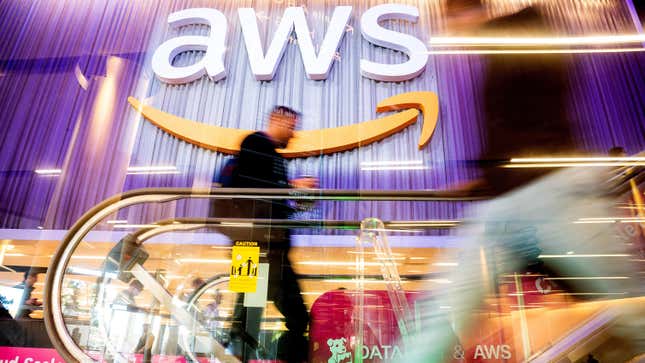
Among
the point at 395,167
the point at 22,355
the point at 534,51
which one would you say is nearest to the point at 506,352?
the point at 395,167

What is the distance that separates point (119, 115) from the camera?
5016 millimetres

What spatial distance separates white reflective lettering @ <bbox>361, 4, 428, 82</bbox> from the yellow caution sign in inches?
125

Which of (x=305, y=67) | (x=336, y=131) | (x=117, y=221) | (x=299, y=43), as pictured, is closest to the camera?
(x=117, y=221)

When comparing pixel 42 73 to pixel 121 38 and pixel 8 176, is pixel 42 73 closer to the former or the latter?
pixel 121 38

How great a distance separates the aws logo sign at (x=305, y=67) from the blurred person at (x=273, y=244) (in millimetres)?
1500

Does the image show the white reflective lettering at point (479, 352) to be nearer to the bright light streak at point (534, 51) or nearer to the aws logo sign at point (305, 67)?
the aws logo sign at point (305, 67)

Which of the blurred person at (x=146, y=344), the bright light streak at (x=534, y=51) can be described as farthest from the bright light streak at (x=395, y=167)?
the blurred person at (x=146, y=344)

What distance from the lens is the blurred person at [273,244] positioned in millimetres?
2328

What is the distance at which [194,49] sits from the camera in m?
5.31

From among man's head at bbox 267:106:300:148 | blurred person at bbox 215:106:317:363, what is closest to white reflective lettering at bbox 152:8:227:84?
man's head at bbox 267:106:300:148

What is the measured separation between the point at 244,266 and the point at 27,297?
98.8 inches

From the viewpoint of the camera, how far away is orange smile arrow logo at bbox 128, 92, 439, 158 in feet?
15.1

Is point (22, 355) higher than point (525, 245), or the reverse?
point (525, 245)

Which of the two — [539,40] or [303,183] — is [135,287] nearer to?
[303,183]
